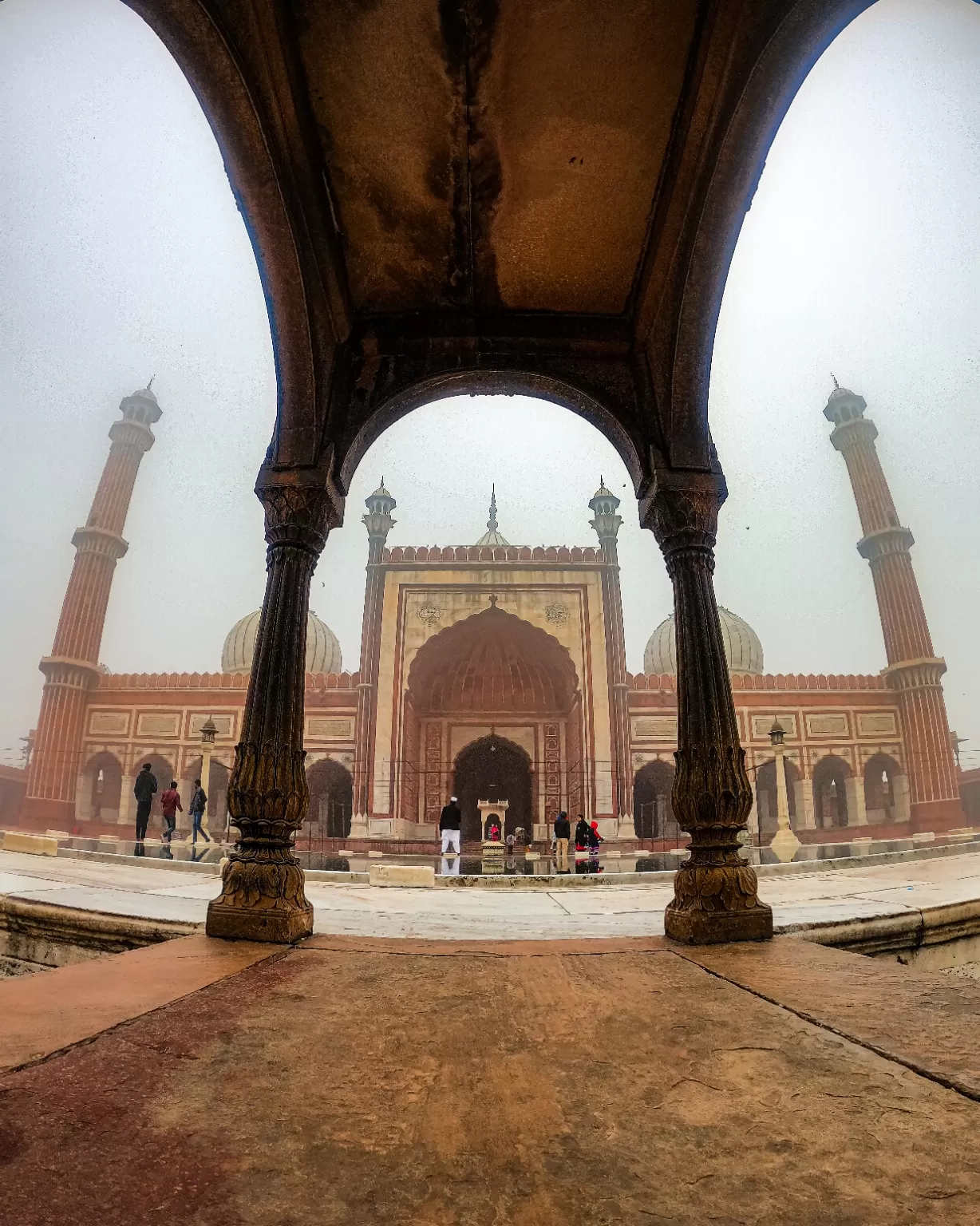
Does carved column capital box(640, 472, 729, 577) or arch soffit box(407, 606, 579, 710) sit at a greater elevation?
arch soffit box(407, 606, 579, 710)

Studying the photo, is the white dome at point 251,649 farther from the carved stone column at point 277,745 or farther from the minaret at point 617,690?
the carved stone column at point 277,745

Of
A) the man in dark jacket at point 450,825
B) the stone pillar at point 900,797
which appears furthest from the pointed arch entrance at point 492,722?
the stone pillar at point 900,797

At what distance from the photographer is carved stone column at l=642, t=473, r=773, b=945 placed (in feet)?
7.59

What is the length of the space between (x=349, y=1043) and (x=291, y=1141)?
390 mm

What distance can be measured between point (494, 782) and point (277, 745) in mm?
14866

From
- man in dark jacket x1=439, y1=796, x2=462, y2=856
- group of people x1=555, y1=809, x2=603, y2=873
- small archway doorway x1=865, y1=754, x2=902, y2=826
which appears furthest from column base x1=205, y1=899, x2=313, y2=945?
small archway doorway x1=865, y1=754, x2=902, y2=826

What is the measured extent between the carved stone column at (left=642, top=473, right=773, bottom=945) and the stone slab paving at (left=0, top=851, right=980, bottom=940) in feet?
1.20

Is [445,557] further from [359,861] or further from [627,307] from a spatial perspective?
[627,307]

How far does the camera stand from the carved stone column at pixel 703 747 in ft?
7.59

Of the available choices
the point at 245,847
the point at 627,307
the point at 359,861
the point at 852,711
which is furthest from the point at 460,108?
the point at 852,711

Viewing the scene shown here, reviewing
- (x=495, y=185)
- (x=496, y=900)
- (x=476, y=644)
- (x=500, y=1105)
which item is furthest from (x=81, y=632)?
(x=500, y=1105)

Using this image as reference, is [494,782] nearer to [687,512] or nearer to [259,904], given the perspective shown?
[687,512]

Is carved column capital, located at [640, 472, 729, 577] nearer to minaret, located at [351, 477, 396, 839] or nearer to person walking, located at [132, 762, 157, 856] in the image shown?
person walking, located at [132, 762, 157, 856]

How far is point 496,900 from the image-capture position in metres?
5.07
